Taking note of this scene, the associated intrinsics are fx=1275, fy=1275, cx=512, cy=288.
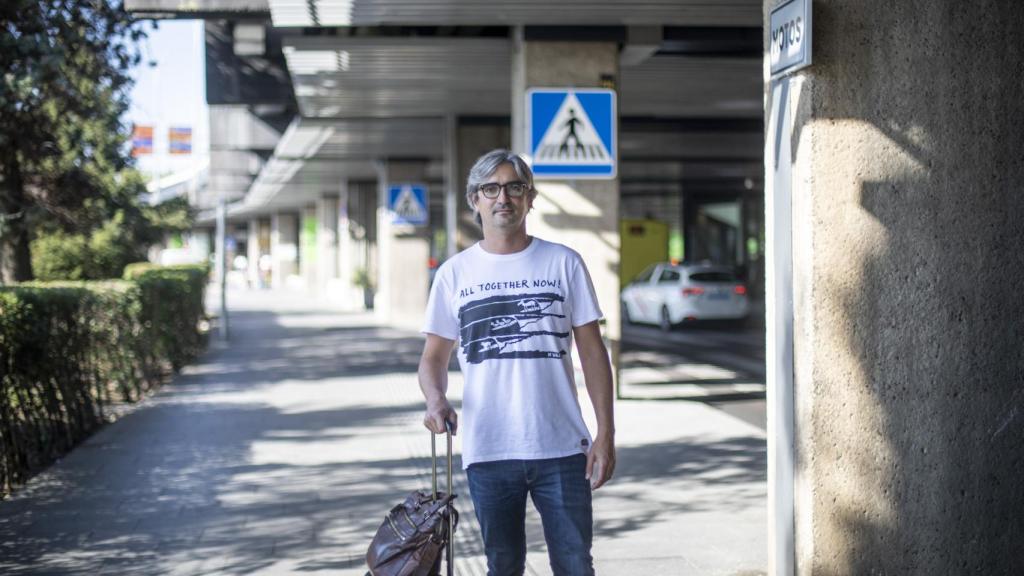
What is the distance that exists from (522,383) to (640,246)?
108 feet

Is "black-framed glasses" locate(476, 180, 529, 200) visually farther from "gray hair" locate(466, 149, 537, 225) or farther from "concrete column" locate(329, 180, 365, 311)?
"concrete column" locate(329, 180, 365, 311)

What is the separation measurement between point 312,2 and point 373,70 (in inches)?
187

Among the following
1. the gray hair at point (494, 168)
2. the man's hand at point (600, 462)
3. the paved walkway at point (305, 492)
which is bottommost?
the paved walkway at point (305, 492)

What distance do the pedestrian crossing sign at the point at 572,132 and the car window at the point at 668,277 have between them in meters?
15.5

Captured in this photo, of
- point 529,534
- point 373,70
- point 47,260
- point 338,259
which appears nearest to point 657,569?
point 529,534

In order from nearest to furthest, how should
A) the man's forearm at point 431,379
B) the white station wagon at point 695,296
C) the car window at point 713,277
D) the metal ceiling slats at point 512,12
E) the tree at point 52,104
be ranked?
1. the man's forearm at point 431,379
2. the tree at point 52,104
3. the metal ceiling slats at point 512,12
4. the white station wagon at point 695,296
5. the car window at point 713,277

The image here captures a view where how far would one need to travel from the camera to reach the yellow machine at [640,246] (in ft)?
119

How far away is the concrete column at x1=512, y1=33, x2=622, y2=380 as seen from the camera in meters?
12.7

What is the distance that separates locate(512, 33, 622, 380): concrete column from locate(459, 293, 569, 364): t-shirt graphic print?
8.83 meters

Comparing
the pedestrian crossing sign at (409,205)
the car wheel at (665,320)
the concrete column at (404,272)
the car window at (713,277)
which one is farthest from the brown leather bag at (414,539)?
the concrete column at (404,272)

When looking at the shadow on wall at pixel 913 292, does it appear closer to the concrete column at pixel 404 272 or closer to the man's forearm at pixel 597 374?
the man's forearm at pixel 597 374

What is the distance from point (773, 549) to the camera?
16.2 ft

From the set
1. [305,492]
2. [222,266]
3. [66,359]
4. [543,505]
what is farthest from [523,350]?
[222,266]

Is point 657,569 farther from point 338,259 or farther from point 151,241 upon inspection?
point 338,259
